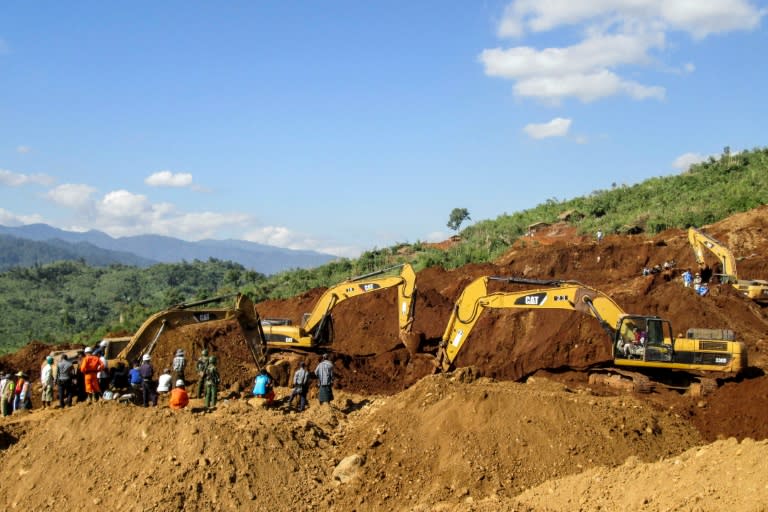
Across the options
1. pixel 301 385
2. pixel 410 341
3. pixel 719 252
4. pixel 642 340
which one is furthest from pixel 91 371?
pixel 719 252

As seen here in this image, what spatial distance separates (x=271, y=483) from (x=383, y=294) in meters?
16.5

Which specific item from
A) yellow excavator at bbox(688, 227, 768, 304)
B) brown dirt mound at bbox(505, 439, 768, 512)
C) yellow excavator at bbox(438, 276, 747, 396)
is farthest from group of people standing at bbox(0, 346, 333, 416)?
yellow excavator at bbox(688, 227, 768, 304)

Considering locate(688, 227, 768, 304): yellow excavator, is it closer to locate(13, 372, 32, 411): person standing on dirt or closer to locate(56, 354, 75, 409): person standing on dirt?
locate(56, 354, 75, 409): person standing on dirt

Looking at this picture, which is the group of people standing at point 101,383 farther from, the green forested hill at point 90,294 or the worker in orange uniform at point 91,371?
the green forested hill at point 90,294

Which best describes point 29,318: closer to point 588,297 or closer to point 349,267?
point 349,267

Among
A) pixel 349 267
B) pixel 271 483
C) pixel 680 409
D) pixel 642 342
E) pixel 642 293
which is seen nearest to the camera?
pixel 271 483

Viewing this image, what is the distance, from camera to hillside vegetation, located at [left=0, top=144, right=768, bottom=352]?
38.1 metres

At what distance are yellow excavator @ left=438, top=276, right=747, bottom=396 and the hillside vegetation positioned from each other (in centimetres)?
1942

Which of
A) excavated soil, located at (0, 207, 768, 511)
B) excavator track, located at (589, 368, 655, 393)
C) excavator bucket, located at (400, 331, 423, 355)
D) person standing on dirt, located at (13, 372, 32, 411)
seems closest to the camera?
excavated soil, located at (0, 207, 768, 511)

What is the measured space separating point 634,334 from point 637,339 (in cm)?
12

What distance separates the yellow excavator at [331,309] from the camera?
19453mm

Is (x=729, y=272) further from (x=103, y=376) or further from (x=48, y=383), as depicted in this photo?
(x=48, y=383)

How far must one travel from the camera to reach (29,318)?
4778cm

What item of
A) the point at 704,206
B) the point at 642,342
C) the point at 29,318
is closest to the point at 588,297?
the point at 642,342
